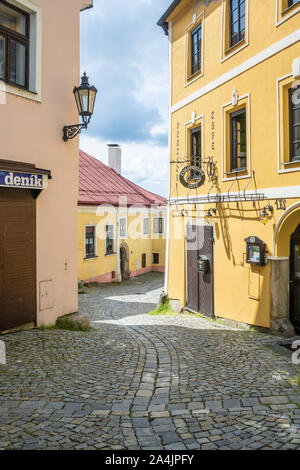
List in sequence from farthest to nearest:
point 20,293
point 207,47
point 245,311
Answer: point 207,47 → point 245,311 → point 20,293

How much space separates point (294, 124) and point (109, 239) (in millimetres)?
19894

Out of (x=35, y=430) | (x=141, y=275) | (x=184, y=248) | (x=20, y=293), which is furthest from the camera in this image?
(x=141, y=275)

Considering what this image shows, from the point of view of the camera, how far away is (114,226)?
27109 millimetres

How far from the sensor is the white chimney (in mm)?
32500

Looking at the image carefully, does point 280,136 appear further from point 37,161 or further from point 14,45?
point 14,45

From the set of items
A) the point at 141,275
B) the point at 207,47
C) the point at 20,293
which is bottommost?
the point at 141,275

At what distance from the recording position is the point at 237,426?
3963mm

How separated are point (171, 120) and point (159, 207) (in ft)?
67.6

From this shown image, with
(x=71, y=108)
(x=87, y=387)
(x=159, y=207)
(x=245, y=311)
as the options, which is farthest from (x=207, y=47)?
(x=159, y=207)

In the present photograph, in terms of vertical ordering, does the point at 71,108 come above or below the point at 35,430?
above

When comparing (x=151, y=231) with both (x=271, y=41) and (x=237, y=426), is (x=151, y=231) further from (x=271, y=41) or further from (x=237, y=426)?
(x=237, y=426)

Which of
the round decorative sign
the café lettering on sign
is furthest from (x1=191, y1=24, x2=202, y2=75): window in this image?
the café lettering on sign

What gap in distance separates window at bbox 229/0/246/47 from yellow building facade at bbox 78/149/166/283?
15.3 metres

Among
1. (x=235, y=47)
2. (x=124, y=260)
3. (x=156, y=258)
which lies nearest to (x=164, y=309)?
(x=235, y=47)
